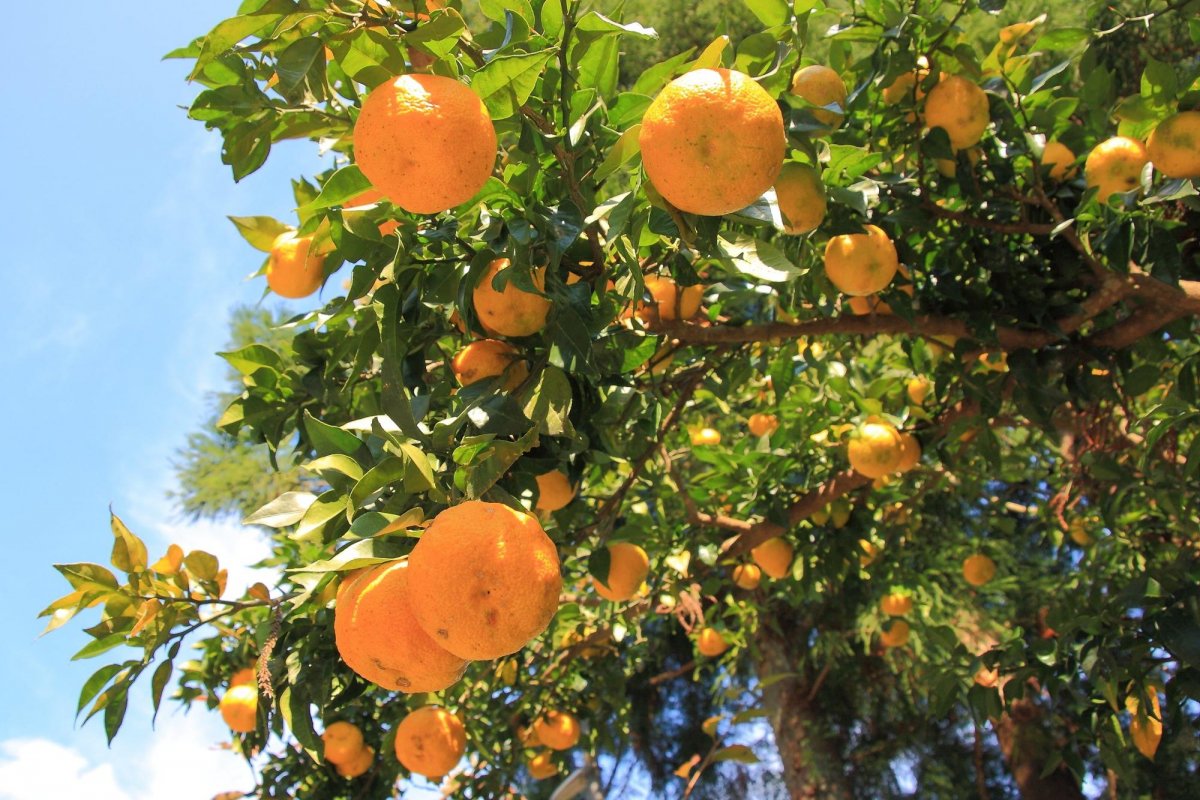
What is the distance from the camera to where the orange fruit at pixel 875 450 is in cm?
244

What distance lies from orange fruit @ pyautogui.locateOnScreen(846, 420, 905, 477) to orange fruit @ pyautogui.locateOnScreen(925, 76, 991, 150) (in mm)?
813

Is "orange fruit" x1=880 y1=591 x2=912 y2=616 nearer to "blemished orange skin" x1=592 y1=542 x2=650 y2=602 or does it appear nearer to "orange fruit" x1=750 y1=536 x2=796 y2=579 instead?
"orange fruit" x1=750 y1=536 x2=796 y2=579

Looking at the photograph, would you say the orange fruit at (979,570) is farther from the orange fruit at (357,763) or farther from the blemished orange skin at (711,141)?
the blemished orange skin at (711,141)

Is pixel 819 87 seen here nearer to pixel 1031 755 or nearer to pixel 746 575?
pixel 746 575

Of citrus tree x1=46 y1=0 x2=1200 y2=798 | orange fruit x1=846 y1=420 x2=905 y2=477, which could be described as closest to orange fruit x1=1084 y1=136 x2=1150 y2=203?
citrus tree x1=46 y1=0 x2=1200 y2=798

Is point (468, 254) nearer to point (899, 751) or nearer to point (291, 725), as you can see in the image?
point (291, 725)

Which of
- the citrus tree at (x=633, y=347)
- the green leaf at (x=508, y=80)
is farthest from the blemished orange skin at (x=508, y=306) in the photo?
the green leaf at (x=508, y=80)

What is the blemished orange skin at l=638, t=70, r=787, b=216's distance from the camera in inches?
43.9

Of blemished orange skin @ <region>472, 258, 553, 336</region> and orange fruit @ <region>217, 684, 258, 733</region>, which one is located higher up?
Result: blemished orange skin @ <region>472, 258, 553, 336</region>

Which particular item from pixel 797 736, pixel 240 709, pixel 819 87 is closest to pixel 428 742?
pixel 240 709

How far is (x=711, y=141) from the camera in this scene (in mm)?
1112

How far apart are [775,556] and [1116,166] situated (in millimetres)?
1524

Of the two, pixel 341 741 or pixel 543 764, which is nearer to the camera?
pixel 341 741

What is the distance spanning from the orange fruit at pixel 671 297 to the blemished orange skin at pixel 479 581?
0.97 meters
